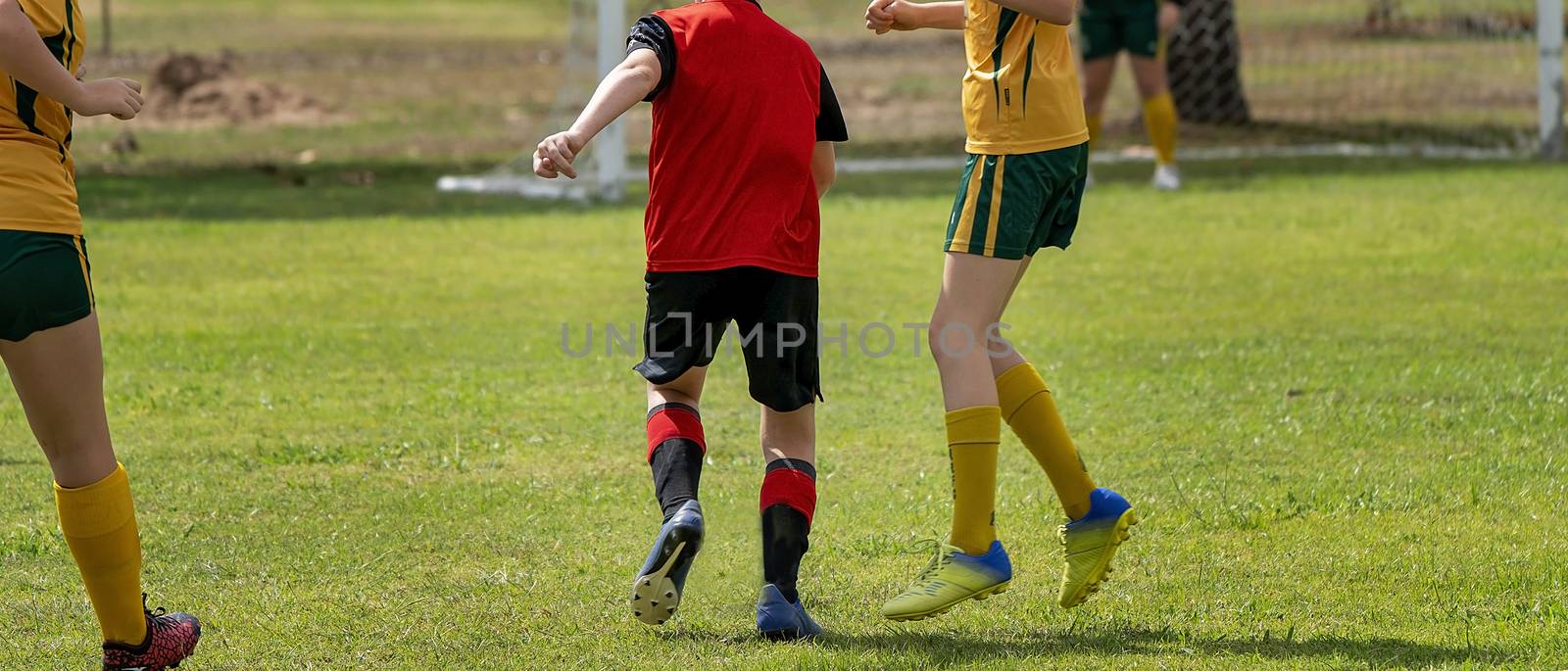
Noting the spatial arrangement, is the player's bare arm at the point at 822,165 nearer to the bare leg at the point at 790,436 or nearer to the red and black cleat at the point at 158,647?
the bare leg at the point at 790,436

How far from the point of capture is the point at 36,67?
3674 millimetres

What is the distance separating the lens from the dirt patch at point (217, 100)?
20.6 metres

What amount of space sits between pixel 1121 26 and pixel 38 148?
33.9ft

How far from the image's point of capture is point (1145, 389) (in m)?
7.04

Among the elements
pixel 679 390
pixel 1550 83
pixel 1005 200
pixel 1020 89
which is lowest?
pixel 1550 83

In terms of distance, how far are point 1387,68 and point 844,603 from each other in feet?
58.7

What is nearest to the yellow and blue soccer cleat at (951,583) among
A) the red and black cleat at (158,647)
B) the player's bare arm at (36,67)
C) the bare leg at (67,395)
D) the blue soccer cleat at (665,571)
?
the blue soccer cleat at (665,571)

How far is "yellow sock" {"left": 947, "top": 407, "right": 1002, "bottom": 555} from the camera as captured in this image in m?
4.38

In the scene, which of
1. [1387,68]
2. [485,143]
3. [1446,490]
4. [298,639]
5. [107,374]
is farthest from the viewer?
[1387,68]

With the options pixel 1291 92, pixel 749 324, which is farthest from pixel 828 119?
pixel 1291 92

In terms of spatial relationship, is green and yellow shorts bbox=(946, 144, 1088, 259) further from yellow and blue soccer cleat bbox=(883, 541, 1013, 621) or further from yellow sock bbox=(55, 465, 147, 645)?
yellow sock bbox=(55, 465, 147, 645)

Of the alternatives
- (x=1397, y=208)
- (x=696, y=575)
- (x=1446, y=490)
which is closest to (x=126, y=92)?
(x=696, y=575)

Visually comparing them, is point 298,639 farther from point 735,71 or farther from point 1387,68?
point 1387,68

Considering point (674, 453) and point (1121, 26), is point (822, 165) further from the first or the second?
point (1121, 26)
